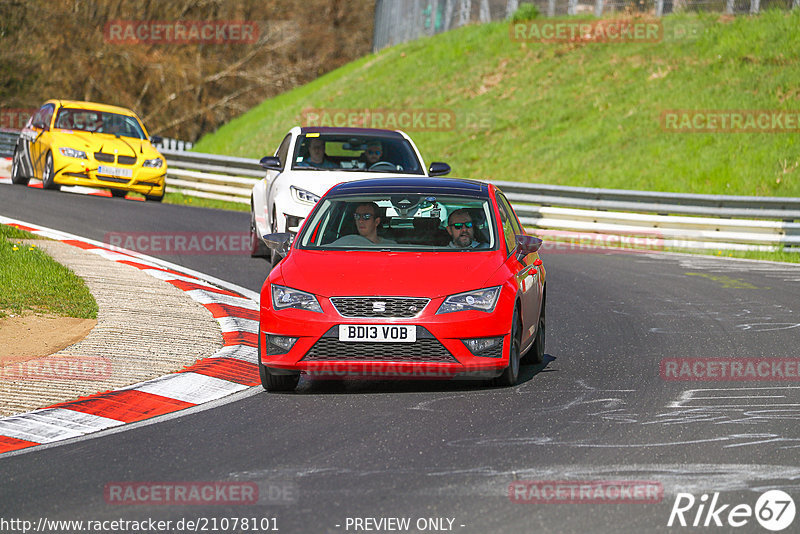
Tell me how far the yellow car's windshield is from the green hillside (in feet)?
32.5

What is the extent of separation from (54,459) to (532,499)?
252cm

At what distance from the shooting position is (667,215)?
852 inches

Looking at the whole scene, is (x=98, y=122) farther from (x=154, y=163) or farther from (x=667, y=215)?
(x=667, y=215)

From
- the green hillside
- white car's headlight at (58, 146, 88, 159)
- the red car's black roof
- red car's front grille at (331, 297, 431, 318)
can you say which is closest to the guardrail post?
the green hillside

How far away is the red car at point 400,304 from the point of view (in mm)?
8047

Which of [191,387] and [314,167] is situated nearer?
[191,387]

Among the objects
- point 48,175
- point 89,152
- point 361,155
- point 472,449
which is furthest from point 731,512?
point 48,175

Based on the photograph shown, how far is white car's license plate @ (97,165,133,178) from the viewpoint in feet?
74.0

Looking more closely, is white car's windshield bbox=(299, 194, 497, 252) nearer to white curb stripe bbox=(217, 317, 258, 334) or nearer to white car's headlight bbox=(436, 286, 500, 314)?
white car's headlight bbox=(436, 286, 500, 314)

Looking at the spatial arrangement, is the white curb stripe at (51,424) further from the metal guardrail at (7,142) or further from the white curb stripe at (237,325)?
the metal guardrail at (7,142)

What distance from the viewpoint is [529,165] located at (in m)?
30.4

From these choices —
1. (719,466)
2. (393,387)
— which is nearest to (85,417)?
(393,387)

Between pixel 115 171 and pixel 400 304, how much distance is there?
1562 centimetres

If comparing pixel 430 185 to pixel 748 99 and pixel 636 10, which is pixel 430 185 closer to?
pixel 748 99
